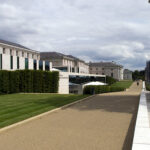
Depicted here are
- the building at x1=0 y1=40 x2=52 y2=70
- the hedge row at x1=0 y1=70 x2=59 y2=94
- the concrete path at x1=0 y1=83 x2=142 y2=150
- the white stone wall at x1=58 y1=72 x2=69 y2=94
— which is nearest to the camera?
the concrete path at x1=0 y1=83 x2=142 y2=150

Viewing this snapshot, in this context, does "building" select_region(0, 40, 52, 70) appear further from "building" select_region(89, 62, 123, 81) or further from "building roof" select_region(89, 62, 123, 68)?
"building roof" select_region(89, 62, 123, 68)

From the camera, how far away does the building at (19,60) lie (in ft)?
109

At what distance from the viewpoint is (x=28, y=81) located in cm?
2538

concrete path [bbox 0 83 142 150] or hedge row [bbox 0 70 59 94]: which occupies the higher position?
hedge row [bbox 0 70 59 94]

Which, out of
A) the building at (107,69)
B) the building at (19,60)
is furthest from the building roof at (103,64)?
the building at (19,60)

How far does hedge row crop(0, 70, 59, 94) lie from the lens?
2382 cm

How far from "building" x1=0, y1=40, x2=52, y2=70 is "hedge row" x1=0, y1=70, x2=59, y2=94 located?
8.52 metres

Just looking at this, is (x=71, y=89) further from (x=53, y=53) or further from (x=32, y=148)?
(x=53, y=53)

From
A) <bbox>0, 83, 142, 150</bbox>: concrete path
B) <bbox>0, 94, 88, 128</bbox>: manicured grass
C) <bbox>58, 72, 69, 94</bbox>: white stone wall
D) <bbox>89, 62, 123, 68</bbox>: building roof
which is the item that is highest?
<bbox>89, 62, 123, 68</bbox>: building roof

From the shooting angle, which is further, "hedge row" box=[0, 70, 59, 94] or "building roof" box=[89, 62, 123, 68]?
"building roof" box=[89, 62, 123, 68]

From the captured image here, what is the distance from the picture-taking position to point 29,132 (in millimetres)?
6684

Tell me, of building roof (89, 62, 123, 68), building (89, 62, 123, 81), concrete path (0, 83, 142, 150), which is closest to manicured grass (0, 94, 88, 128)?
concrete path (0, 83, 142, 150)

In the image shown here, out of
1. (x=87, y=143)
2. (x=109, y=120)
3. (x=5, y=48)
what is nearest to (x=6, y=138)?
(x=87, y=143)

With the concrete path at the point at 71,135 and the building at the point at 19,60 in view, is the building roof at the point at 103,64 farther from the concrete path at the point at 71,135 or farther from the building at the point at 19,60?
the concrete path at the point at 71,135
